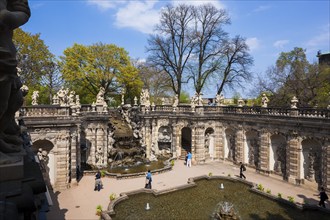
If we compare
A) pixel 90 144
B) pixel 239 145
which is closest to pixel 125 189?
pixel 90 144

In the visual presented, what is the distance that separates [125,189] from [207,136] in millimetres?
13718

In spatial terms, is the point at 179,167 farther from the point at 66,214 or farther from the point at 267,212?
the point at 66,214

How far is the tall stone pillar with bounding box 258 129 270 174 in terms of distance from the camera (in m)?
24.5

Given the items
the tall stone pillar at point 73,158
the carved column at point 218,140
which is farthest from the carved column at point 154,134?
the tall stone pillar at point 73,158

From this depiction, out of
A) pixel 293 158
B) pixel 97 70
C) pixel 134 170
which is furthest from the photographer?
pixel 97 70

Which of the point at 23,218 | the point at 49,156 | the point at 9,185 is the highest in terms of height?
the point at 9,185

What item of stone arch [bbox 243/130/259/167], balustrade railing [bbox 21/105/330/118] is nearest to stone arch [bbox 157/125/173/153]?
balustrade railing [bbox 21/105/330/118]

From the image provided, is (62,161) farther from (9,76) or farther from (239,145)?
(9,76)

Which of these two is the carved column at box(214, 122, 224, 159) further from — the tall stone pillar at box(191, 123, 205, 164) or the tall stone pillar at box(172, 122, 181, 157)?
the tall stone pillar at box(172, 122, 181, 157)

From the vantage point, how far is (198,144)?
95.6 ft

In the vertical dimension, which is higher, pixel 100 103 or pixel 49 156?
pixel 100 103

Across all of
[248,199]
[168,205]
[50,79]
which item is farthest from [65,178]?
[50,79]

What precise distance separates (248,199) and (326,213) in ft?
15.3

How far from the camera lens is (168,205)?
1681 cm
